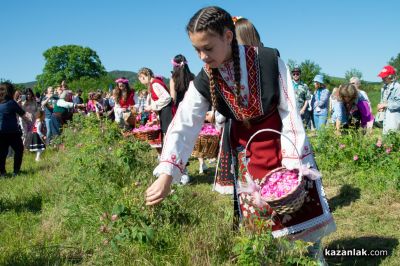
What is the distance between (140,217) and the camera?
2.56 metres

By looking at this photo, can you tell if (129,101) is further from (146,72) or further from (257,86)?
(257,86)

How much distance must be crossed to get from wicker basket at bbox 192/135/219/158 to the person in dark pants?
3665 mm

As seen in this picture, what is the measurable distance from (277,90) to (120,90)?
273 inches

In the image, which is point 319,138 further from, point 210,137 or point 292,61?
point 292,61

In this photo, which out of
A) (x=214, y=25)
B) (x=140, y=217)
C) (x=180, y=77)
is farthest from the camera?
(x=180, y=77)

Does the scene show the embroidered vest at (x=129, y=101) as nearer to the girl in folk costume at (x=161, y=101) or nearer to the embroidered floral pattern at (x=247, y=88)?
the girl in folk costume at (x=161, y=101)

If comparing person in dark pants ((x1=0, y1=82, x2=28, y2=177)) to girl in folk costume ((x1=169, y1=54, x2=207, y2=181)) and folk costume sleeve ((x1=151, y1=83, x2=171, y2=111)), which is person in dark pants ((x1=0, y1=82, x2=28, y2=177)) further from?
girl in folk costume ((x1=169, y1=54, x2=207, y2=181))

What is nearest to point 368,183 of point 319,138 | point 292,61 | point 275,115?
point 319,138

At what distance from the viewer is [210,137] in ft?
19.3

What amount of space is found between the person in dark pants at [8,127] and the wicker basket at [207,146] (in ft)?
12.0

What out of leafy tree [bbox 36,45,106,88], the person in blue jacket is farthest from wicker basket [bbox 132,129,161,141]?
leafy tree [bbox 36,45,106,88]

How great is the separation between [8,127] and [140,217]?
19.9ft

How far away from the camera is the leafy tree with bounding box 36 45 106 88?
74812 mm

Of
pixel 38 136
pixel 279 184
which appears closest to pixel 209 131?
pixel 279 184
